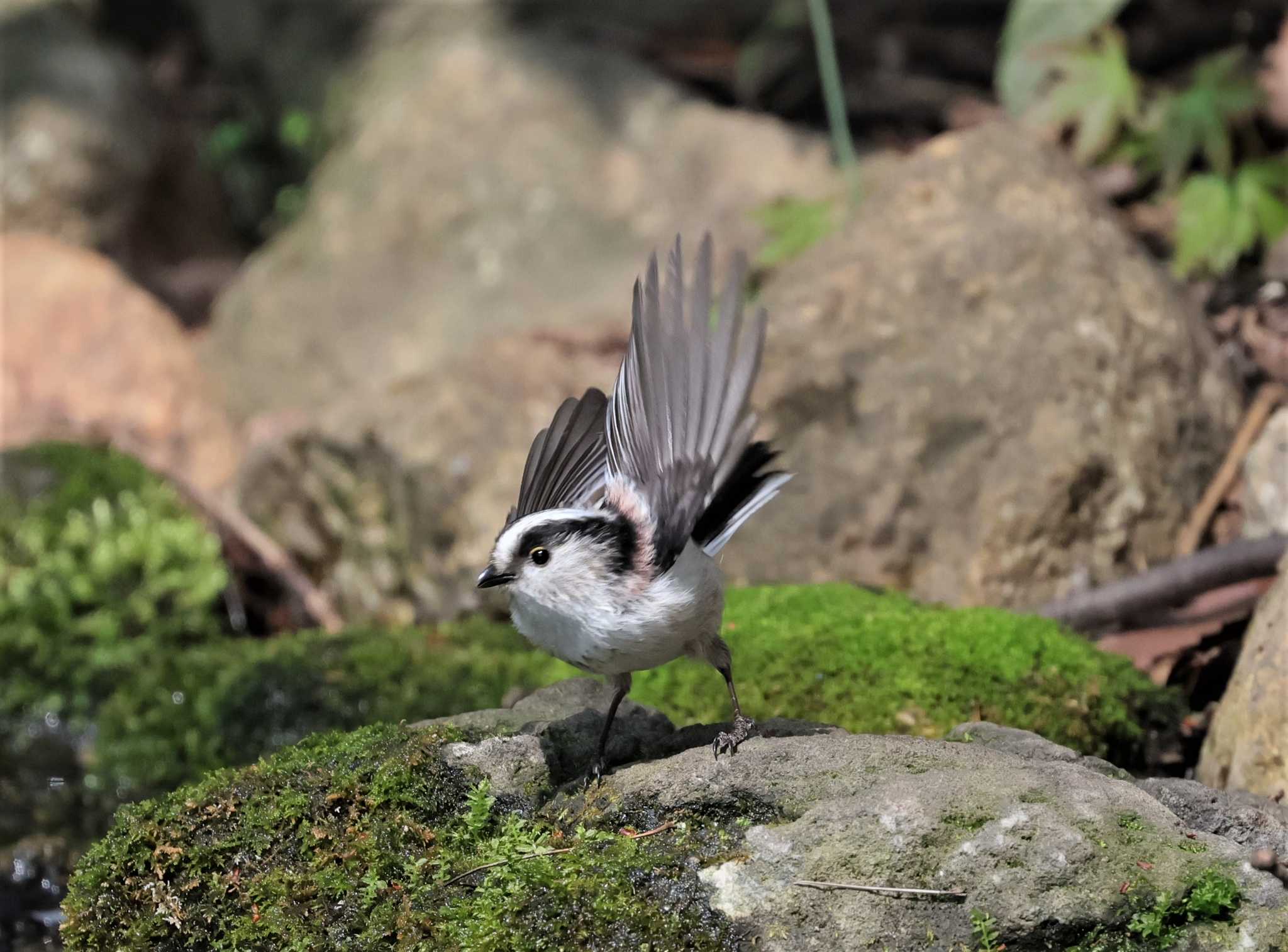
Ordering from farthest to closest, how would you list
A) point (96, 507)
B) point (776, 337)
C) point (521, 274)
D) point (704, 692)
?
point (521, 274) → point (96, 507) → point (776, 337) → point (704, 692)

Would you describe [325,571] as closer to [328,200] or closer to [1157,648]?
[328,200]

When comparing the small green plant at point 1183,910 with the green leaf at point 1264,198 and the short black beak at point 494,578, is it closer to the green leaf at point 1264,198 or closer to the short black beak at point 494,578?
the short black beak at point 494,578

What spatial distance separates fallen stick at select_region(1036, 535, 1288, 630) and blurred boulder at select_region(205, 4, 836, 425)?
12.9 feet

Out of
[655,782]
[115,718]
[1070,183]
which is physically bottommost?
[115,718]

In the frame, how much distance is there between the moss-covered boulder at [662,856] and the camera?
2754 mm

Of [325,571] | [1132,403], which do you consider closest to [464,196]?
[325,571]

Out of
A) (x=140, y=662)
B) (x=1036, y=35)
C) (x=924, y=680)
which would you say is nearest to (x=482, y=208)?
(x=1036, y=35)

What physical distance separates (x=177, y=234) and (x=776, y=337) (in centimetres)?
698

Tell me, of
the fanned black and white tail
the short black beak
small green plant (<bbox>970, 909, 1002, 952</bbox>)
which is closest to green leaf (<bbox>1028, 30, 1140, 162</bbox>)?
the fanned black and white tail

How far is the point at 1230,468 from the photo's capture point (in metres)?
5.84

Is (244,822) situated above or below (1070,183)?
below

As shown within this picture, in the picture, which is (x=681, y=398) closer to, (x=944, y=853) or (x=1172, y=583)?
(x=944, y=853)

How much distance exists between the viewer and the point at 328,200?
954 centimetres

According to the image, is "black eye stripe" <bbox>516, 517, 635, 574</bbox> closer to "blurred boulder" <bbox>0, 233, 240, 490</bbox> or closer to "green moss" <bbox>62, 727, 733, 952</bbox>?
"green moss" <bbox>62, 727, 733, 952</bbox>
